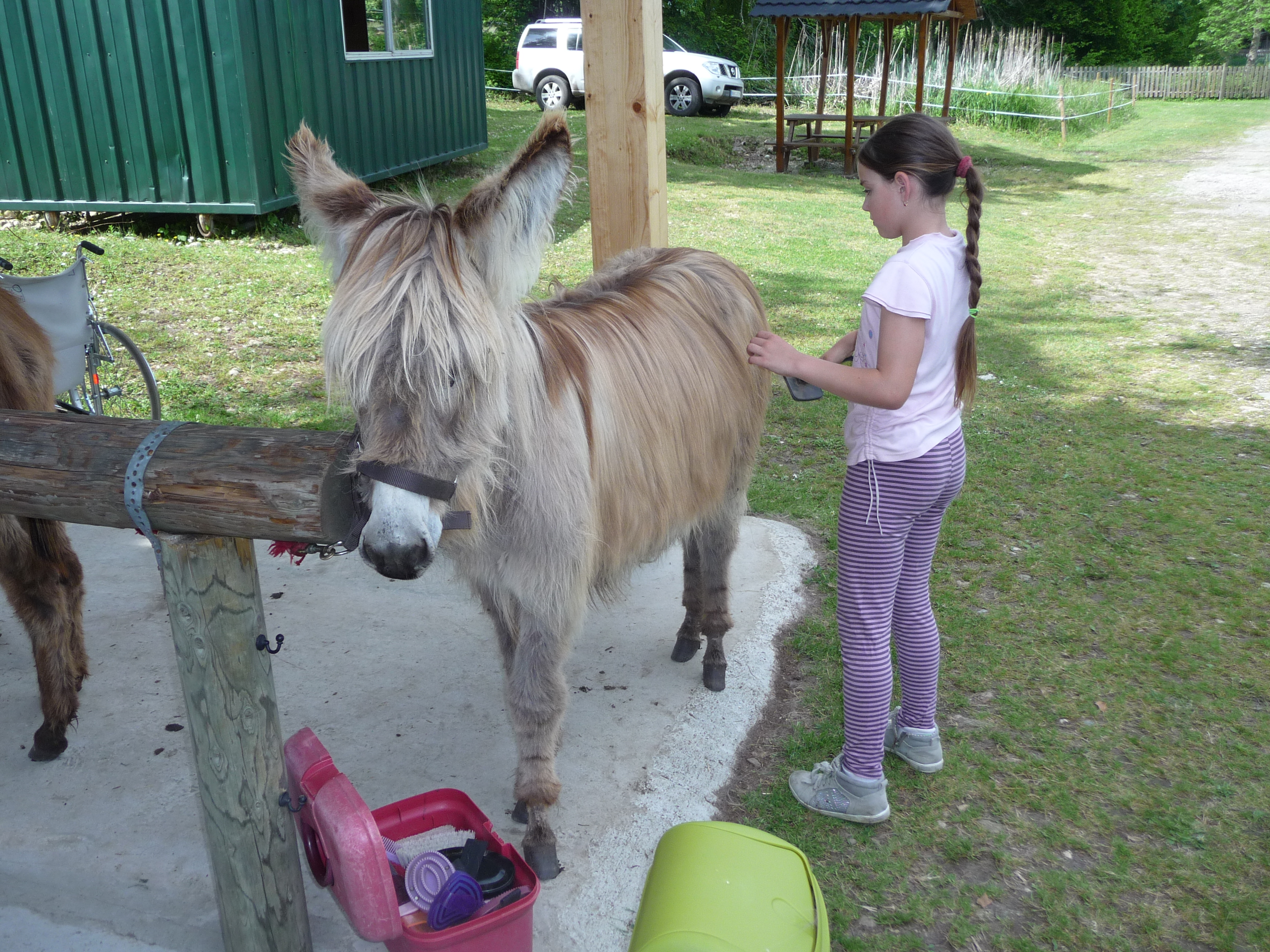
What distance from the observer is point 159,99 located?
8.07 meters

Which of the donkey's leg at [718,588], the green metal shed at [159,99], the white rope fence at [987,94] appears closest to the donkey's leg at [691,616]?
the donkey's leg at [718,588]

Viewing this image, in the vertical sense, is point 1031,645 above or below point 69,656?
below

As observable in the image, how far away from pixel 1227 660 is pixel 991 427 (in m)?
2.57

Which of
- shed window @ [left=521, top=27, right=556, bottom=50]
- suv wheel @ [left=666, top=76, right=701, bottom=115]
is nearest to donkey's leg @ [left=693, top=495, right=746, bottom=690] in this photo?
suv wheel @ [left=666, top=76, right=701, bottom=115]

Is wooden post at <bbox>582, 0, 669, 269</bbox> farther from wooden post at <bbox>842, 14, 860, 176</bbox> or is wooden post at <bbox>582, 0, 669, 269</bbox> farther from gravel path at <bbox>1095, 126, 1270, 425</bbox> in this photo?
wooden post at <bbox>842, 14, 860, 176</bbox>

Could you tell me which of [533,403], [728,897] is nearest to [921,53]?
[533,403]

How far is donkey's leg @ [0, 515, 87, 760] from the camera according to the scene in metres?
2.85

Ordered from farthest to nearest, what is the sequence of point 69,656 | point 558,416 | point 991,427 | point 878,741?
point 991,427 < point 69,656 < point 878,741 < point 558,416

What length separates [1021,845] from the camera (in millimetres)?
2684

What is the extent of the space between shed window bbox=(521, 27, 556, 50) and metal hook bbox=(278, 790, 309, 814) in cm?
2124

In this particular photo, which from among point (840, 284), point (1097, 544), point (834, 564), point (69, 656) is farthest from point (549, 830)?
point (840, 284)

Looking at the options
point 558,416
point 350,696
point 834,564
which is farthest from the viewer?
point 834,564

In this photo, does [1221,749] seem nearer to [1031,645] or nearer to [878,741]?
[1031,645]

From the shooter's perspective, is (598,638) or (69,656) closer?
(69,656)
